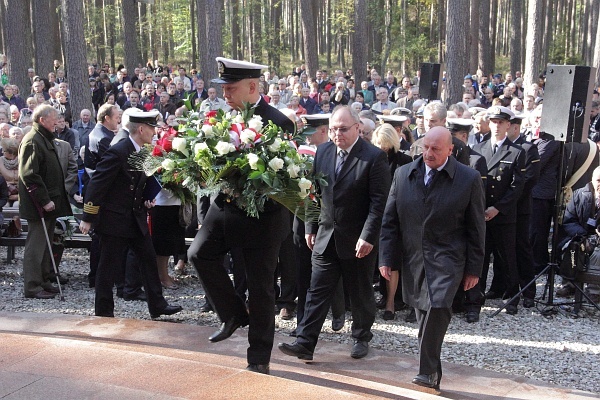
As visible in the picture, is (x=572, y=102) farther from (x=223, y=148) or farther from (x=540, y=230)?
(x=223, y=148)

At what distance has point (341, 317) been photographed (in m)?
7.36

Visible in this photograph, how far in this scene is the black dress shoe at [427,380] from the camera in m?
5.49

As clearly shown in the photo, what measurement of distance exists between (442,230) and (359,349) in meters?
1.55

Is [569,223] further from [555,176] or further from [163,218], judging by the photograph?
[163,218]

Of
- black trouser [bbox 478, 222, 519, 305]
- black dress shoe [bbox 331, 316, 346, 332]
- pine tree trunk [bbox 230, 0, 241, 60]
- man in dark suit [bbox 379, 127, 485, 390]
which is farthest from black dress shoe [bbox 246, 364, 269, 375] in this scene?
pine tree trunk [bbox 230, 0, 241, 60]

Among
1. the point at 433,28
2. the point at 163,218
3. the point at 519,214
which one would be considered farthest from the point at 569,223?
the point at 433,28

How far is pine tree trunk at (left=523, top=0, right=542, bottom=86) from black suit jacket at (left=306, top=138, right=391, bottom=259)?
15349 mm

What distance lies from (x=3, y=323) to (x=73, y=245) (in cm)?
259

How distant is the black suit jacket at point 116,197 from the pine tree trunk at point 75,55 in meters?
10.5

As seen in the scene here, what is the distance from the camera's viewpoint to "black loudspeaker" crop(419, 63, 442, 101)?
1336 cm

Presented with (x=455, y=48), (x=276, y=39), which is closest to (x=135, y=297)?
(x=455, y=48)

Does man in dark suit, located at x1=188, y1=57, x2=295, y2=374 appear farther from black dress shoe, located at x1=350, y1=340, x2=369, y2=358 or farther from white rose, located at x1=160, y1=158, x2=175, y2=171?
black dress shoe, located at x1=350, y1=340, x2=369, y2=358

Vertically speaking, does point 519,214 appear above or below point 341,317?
above

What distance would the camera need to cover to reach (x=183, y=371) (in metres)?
4.51
